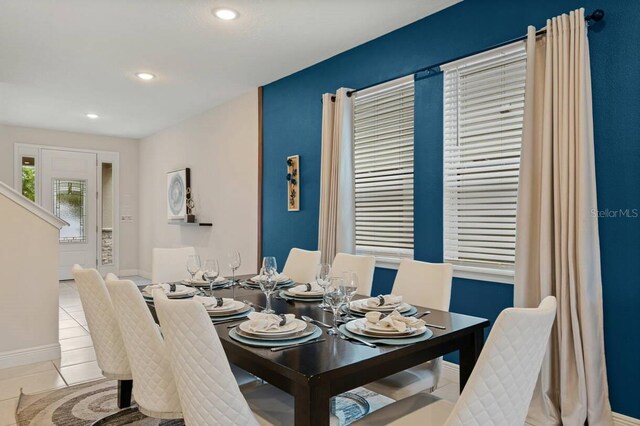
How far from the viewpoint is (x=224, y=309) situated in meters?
1.95

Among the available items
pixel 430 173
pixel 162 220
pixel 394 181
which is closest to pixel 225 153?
Result: pixel 162 220

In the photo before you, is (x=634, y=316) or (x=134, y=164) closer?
(x=634, y=316)

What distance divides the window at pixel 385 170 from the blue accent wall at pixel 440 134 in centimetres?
13

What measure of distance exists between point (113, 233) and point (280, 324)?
7245mm

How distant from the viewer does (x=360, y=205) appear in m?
3.87

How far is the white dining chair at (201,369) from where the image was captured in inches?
51.8

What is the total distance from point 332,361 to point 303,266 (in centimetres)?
191

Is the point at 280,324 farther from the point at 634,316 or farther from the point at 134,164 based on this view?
the point at 134,164

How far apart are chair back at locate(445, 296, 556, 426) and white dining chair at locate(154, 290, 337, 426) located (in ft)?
2.07

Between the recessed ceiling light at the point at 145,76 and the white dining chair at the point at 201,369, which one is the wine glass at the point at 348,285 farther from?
the recessed ceiling light at the point at 145,76

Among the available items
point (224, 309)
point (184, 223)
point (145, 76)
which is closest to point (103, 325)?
point (224, 309)

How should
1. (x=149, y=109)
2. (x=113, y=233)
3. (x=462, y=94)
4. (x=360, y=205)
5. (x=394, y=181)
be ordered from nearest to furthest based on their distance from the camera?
(x=462, y=94)
(x=394, y=181)
(x=360, y=205)
(x=149, y=109)
(x=113, y=233)

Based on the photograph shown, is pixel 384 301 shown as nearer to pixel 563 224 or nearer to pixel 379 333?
pixel 379 333

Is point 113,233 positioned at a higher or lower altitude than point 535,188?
lower
